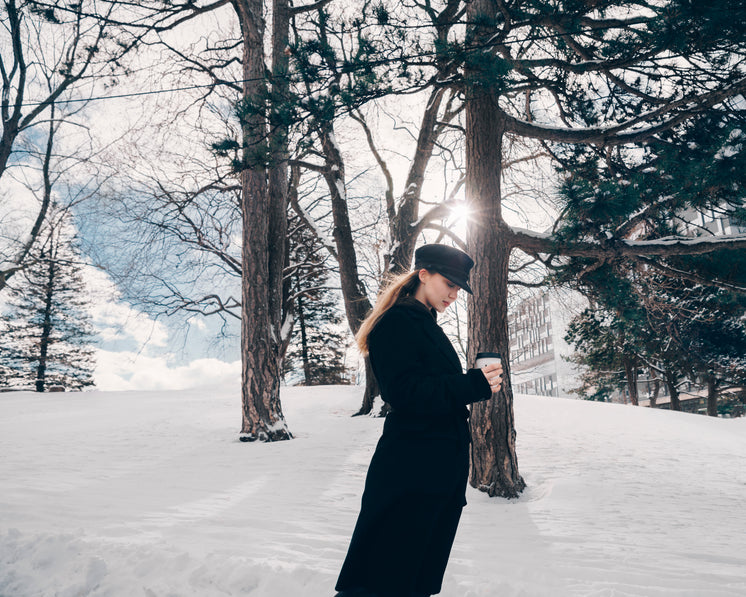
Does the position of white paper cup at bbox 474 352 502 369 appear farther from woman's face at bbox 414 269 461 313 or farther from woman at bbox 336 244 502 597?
woman's face at bbox 414 269 461 313

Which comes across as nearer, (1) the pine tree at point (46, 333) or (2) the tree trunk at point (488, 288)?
(2) the tree trunk at point (488, 288)

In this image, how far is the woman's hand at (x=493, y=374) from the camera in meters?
1.97

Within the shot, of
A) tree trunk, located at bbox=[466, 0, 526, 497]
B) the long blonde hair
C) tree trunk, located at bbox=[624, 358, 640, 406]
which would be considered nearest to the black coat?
the long blonde hair

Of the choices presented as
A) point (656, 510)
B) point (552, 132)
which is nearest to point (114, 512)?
point (656, 510)

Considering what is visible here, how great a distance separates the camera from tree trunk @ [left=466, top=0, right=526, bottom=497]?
5.81 m

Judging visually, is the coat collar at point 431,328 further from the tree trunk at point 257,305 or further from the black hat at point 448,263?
the tree trunk at point 257,305

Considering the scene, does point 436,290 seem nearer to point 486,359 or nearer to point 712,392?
point 486,359

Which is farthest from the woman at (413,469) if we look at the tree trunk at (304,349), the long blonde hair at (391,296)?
the tree trunk at (304,349)

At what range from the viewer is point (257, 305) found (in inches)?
353

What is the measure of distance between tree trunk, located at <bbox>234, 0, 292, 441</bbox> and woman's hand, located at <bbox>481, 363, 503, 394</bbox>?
7.20m

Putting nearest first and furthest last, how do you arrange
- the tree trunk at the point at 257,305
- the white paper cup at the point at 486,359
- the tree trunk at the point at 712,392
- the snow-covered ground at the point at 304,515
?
the white paper cup at the point at 486,359 < the snow-covered ground at the point at 304,515 < the tree trunk at the point at 257,305 < the tree trunk at the point at 712,392

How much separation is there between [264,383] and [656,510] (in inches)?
233

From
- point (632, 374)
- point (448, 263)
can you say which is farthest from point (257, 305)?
point (632, 374)

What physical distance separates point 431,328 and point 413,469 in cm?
55
